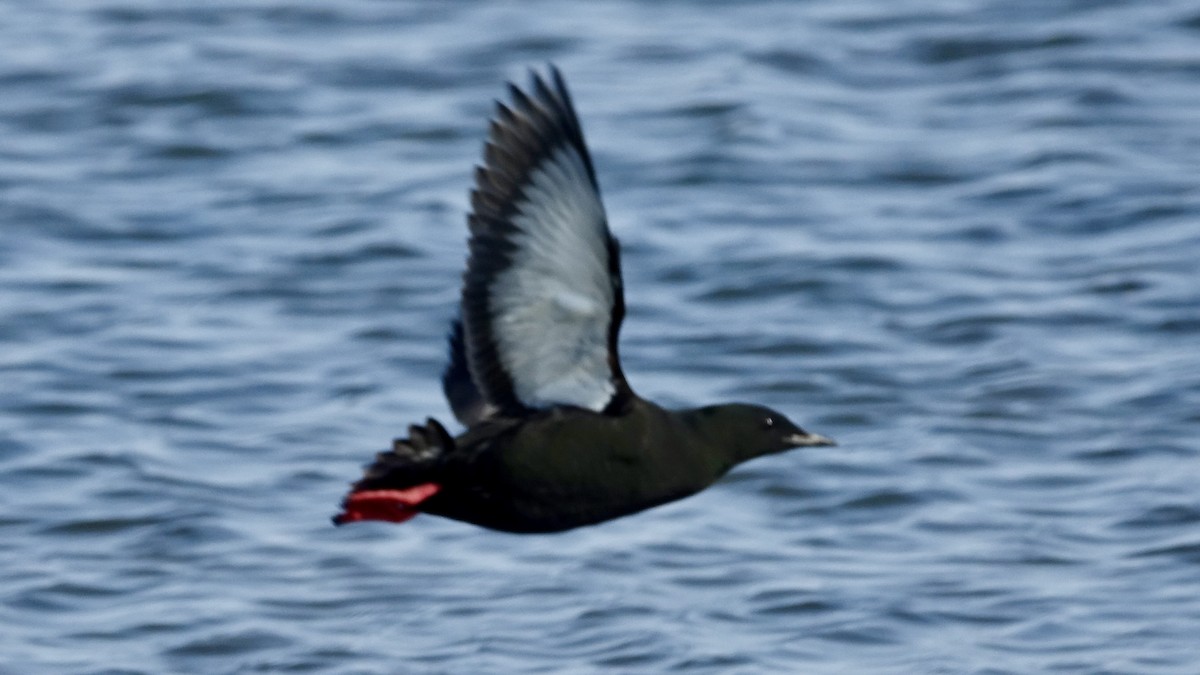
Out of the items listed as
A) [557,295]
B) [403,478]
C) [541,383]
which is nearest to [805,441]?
[541,383]

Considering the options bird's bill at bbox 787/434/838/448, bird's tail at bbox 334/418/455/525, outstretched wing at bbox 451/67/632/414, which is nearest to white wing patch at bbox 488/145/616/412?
outstretched wing at bbox 451/67/632/414

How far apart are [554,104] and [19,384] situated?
434cm

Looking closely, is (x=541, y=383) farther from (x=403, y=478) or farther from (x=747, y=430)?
(x=747, y=430)

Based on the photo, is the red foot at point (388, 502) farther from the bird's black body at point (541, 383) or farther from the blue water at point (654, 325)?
the blue water at point (654, 325)

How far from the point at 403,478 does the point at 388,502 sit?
6 centimetres

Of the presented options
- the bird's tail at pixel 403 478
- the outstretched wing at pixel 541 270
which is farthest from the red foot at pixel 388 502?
the outstretched wing at pixel 541 270

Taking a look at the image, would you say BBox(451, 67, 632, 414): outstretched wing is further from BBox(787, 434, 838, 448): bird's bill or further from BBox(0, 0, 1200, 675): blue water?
BBox(0, 0, 1200, 675): blue water

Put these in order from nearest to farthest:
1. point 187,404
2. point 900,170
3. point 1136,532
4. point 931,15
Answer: point 1136,532
point 187,404
point 900,170
point 931,15

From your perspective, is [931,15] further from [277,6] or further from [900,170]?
[277,6]

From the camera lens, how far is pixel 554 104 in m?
5.19

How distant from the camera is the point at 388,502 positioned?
17.7ft

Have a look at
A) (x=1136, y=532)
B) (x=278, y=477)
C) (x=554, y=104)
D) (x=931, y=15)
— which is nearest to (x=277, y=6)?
(x=931, y=15)

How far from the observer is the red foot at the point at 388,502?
5375mm

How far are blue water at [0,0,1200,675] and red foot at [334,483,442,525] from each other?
5.06 ft
